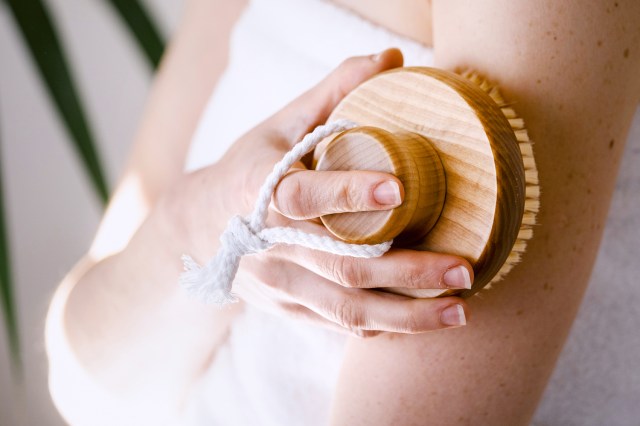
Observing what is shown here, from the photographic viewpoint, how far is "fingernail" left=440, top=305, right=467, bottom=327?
0.32m

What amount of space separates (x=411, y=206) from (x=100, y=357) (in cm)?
55

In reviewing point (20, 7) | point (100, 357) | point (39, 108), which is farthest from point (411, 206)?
point (39, 108)

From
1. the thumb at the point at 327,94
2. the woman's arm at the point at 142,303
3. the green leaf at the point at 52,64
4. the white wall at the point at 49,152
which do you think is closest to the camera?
the thumb at the point at 327,94

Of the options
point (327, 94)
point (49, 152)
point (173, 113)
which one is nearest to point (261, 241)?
point (327, 94)

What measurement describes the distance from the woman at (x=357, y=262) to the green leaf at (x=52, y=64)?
360 mm

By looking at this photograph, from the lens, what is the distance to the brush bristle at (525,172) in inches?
12.8

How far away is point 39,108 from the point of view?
1.36m

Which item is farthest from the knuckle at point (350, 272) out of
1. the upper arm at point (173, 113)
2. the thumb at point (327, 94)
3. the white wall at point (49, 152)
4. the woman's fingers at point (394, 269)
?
the white wall at point (49, 152)

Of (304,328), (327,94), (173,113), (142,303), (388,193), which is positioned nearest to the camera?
(388,193)

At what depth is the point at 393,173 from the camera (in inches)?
11.6

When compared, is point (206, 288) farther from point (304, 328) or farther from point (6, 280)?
point (6, 280)

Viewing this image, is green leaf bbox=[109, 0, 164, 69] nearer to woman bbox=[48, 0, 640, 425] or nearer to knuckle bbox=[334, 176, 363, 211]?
woman bbox=[48, 0, 640, 425]

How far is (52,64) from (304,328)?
681 millimetres

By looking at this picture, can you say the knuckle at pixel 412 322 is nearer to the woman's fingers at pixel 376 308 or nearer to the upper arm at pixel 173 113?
the woman's fingers at pixel 376 308
